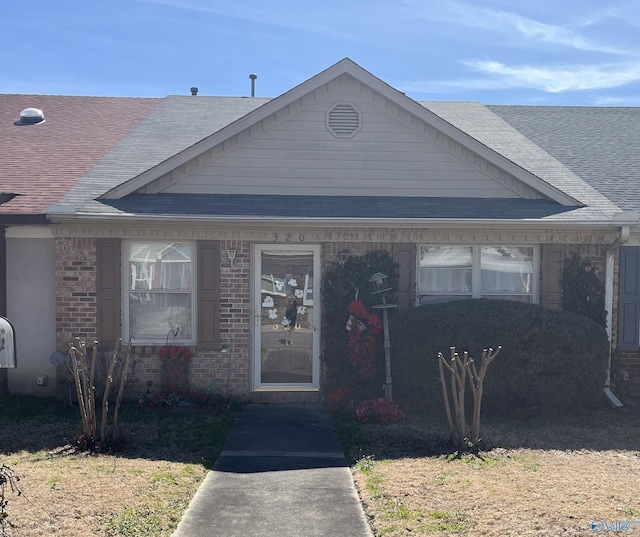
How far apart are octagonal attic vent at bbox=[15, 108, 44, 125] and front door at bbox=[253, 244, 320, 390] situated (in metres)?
6.97

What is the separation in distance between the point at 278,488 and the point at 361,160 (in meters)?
5.57

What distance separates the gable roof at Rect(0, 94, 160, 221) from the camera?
10.0 m

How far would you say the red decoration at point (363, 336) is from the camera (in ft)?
30.4

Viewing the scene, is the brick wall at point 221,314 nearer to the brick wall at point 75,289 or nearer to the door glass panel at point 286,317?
the brick wall at point 75,289

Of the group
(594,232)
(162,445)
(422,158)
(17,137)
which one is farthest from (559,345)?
(17,137)

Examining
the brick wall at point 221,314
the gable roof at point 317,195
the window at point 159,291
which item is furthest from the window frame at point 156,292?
the gable roof at point 317,195

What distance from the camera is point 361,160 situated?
10.3 metres

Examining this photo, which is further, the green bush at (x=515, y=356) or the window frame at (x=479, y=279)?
the window frame at (x=479, y=279)

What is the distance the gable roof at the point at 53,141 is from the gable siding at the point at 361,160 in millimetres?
3116

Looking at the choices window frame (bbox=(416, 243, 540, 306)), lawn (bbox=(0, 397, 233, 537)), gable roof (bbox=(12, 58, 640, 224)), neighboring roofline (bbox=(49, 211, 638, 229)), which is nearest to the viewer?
lawn (bbox=(0, 397, 233, 537))

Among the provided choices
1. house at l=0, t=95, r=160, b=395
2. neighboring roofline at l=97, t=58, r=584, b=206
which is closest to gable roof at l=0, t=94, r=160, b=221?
house at l=0, t=95, r=160, b=395

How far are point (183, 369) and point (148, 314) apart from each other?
94 centimetres

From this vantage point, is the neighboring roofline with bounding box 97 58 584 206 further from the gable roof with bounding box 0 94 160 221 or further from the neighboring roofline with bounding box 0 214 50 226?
the gable roof with bounding box 0 94 160 221

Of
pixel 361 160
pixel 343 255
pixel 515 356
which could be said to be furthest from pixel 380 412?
pixel 361 160
